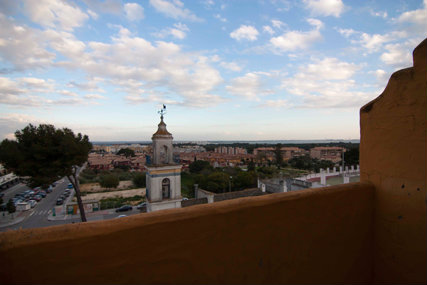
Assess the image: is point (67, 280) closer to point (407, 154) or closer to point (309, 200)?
point (309, 200)

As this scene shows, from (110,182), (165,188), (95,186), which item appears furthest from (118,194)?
(165,188)

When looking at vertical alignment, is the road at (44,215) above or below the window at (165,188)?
below

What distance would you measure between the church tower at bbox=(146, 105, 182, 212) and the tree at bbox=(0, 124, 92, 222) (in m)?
5.56

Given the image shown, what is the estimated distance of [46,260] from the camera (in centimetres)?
102

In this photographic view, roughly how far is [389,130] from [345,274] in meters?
1.19

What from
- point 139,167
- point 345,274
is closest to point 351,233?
point 345,274

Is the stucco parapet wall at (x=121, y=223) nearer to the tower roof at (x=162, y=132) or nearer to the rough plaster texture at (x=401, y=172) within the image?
the rough plaster texture at (x=401, y=172)

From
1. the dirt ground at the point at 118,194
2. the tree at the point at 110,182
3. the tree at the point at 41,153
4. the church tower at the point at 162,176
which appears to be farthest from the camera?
the tree at the point at 110,182

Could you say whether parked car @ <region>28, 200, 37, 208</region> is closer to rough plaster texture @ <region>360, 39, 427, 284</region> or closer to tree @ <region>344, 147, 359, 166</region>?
rough plaster texture @ <region>360, 39, 427, 284</region>

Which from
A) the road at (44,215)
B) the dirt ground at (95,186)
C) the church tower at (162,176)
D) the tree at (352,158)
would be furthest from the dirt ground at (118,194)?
the tree at (352,158)

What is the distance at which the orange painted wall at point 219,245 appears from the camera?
3.39 feet

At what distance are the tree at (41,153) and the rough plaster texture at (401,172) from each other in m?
14.3

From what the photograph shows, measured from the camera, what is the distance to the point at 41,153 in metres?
12.1

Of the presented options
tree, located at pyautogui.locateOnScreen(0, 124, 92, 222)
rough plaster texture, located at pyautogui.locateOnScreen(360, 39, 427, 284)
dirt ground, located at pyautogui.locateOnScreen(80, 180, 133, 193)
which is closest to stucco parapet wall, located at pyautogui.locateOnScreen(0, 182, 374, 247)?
rough plaster texture, located at pyautogui.locateOnScreen(360, 39, 427, 284)
